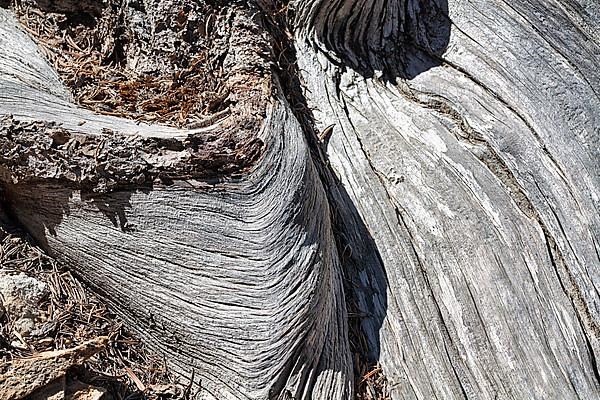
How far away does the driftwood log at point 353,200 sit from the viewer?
2.49 m

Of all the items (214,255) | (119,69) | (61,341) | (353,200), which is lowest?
(61,341)

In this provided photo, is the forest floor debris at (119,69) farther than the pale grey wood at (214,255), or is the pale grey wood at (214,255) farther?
the forest floor debris at (119,69)

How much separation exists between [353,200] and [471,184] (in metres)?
0.57

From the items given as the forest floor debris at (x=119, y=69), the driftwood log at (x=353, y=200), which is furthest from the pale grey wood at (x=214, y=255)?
the forest floor debris at (x=119, y=69)

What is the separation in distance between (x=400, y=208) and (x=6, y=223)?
183 cm

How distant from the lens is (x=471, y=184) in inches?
118

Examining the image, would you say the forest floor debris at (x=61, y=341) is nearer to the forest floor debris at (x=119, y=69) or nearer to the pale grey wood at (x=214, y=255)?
the pale grey wood at (x=214, y=255)

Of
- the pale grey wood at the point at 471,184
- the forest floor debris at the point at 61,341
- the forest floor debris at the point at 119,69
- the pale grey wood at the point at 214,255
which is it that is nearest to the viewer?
the forest floor debris at the point at 61,341

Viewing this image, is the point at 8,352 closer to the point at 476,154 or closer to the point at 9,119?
the point at 9,119

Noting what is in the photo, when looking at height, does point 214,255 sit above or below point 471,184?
below

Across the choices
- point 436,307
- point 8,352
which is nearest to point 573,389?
point 436,307

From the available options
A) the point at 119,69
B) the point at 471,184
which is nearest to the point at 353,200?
the point at 471,184

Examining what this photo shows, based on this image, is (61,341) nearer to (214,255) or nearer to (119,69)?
(214,255)

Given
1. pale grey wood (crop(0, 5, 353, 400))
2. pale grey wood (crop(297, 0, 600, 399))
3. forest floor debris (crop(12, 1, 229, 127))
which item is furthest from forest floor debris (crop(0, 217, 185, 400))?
pale grey wood (crop(297, 0, 600, 399))
